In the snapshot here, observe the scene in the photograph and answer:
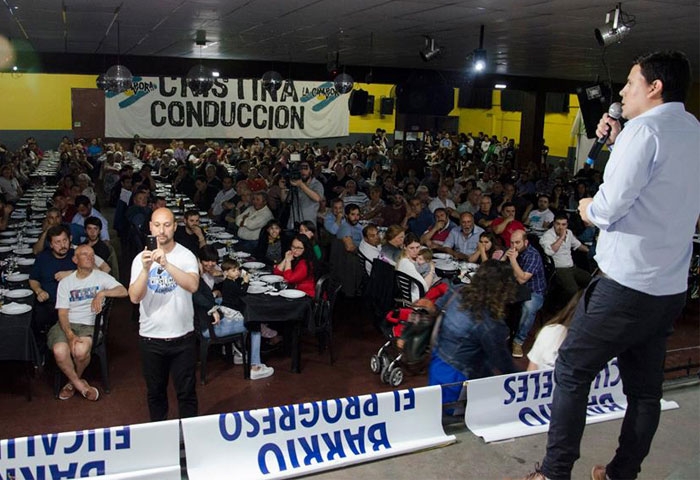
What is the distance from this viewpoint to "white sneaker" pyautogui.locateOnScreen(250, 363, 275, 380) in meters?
5.12

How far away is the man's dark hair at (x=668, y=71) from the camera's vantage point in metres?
1.94

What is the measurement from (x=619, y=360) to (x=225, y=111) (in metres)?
16.7

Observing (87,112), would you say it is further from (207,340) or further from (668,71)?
(668,71)

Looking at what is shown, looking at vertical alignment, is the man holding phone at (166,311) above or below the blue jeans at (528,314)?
above

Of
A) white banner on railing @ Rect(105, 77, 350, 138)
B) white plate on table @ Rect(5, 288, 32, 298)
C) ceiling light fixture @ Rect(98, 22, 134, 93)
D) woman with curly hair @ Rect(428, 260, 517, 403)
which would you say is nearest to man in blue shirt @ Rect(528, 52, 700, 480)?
woman with curly hair @ Rect(428, 260, 517, 403)

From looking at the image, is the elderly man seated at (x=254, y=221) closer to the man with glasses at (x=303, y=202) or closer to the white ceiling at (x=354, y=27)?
the man with glasses at (x=303, y=202)

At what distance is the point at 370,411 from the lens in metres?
3.36

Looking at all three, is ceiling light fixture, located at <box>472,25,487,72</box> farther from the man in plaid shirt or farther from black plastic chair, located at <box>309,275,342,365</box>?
black plastic chair, located at <box>309,275,342,365</box>

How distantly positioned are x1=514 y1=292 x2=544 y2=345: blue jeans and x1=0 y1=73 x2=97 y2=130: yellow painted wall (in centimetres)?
1749

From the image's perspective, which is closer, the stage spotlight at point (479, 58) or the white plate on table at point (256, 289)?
the white plate on table at point (256, 289)

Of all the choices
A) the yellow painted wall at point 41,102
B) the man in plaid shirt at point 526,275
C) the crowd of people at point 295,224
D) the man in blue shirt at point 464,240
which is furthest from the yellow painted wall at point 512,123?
the man in plaid shirt at point 526,275

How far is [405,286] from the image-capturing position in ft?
18.2

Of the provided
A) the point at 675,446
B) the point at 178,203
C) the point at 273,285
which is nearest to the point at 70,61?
the point at 178,203

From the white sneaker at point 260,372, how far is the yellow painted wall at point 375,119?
64.1ft
